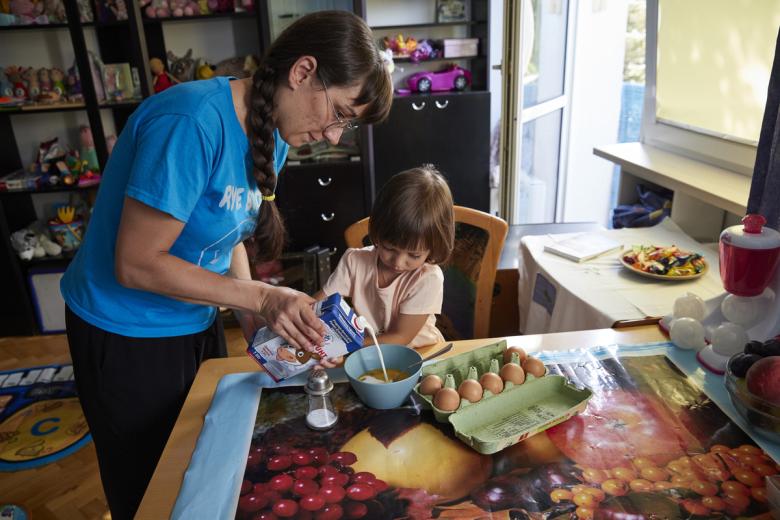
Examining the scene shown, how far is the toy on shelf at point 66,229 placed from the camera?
114 inches

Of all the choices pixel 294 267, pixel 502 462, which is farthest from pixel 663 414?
pixel 294 267

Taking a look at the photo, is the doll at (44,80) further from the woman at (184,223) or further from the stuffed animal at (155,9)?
the woman at (184,223)

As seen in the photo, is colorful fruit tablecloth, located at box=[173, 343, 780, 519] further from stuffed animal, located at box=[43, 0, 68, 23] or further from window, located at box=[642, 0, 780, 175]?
stuffed animal, located at box=[43, 0, 68, 23]

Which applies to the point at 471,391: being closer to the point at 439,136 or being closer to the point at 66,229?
the point at 439,136

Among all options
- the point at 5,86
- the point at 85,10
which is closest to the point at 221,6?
the point at 85,10

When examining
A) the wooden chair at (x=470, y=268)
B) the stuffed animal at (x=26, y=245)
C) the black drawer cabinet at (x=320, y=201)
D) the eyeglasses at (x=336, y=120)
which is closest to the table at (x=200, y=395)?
the wooden chair at (x=470, y=268)

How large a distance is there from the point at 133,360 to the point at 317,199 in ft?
6.70

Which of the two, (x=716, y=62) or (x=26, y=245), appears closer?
(x=716, y=62)

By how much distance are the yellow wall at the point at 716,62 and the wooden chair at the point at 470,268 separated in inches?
37.0

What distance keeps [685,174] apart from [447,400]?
134 cm

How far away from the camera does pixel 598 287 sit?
1.48 meters

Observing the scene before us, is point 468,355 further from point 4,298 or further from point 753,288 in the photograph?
point 4,298

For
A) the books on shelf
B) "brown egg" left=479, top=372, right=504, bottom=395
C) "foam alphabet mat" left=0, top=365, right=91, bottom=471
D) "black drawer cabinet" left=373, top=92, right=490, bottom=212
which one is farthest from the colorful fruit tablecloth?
"black drawer cabinet" left=373, top=92, right=490, bottom=212

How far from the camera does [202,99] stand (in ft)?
3.02
